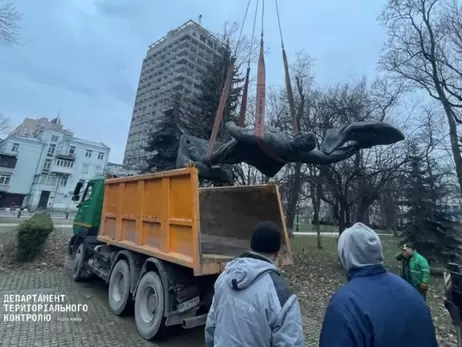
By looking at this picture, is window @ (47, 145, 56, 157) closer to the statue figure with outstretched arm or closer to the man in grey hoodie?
the statue figure with outstretched arm

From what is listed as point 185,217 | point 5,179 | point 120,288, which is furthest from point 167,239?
point 5,179

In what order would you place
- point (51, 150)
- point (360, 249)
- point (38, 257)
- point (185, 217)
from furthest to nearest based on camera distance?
point (51, 150)
point (38, 257)
point (185, 217)
point (360, 249)

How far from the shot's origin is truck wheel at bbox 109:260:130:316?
5.29 m

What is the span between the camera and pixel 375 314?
1404mm

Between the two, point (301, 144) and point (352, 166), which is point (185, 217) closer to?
point (301, 144)

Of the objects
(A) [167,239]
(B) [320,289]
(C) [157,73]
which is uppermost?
(C) [157,73]

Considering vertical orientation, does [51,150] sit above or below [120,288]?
above

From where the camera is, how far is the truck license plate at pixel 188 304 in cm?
420

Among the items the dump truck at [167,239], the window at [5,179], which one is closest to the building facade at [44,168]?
the window at [5,179]

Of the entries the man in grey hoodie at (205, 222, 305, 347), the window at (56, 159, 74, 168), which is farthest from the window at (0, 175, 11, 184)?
the man in grey hoodie at (205, 222, 305, 347)

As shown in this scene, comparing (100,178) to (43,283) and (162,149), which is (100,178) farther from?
(162,149)

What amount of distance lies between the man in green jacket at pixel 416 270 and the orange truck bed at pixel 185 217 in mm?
2950

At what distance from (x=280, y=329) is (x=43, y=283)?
315 inches

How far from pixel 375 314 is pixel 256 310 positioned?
753 mm
